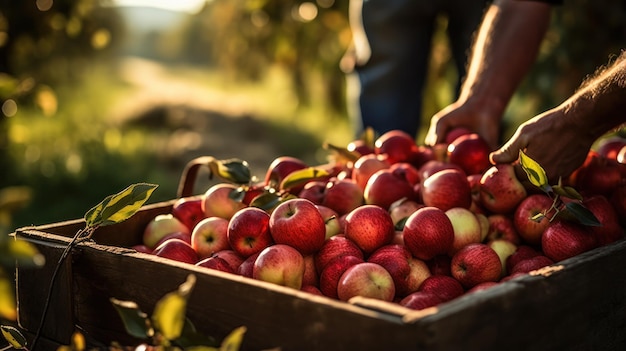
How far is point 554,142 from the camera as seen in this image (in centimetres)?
205

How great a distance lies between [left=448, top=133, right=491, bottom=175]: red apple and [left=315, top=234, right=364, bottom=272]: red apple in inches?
25.8

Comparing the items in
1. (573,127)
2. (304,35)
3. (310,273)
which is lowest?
(310,273)

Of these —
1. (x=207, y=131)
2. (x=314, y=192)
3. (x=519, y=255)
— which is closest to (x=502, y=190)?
(x=519, y=255)

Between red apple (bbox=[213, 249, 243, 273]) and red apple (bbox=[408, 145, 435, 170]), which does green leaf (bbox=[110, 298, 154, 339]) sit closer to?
red apple (bbox=[213, 249, 243, 273])

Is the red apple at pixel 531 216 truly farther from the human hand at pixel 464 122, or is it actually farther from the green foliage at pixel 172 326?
the green foliage at pixel 172 326

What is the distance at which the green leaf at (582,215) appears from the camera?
1759mm

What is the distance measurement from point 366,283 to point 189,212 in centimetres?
79

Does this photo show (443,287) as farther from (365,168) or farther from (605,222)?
(365,168)

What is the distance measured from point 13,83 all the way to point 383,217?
95 cm

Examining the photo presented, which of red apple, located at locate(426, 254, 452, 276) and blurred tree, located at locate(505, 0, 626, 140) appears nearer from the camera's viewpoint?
red apple, located at locate(426, 254, 452, 276)

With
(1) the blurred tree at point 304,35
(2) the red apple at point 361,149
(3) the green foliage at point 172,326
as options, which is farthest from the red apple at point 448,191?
(1) the blurred tree at point 304,35

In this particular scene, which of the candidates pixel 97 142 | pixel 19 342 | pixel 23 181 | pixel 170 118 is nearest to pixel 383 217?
pixel 19 342

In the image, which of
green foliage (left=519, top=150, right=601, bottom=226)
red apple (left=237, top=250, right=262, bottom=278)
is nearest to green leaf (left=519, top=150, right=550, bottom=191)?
green foliage (left=519, top=150, right=601, bottom=226)

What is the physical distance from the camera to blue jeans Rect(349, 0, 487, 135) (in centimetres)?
370
